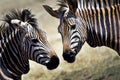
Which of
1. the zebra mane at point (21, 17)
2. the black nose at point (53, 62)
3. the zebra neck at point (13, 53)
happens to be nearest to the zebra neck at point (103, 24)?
the black nose at point (53, 62)

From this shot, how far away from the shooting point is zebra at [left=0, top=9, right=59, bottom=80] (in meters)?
10.1

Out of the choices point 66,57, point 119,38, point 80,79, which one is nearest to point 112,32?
point 119,38

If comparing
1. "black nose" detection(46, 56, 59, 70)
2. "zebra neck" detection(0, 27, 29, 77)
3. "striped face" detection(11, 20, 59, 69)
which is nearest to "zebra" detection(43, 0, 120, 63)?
"black nose" detection(46, 56, 59, 70)

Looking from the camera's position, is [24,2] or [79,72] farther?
[24,2]

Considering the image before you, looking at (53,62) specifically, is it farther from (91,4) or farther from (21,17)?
(91,4)

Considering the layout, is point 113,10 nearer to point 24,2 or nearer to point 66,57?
point 66,57

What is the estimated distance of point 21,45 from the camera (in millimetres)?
10195

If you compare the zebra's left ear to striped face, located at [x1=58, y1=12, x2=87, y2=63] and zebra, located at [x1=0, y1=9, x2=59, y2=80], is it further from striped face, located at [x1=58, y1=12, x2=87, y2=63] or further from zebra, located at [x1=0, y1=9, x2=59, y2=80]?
striped face, located at [x1=58, y1=12, x2=87, y2=63]

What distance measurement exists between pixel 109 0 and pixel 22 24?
1.82 metres

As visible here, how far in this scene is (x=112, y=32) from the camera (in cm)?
1041

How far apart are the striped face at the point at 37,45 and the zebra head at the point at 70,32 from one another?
29cm

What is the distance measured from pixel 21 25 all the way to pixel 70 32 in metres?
0.99

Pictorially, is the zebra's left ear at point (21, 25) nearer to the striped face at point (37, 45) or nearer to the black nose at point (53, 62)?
the striped face at point (37, 45)

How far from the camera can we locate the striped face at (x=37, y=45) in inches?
396
